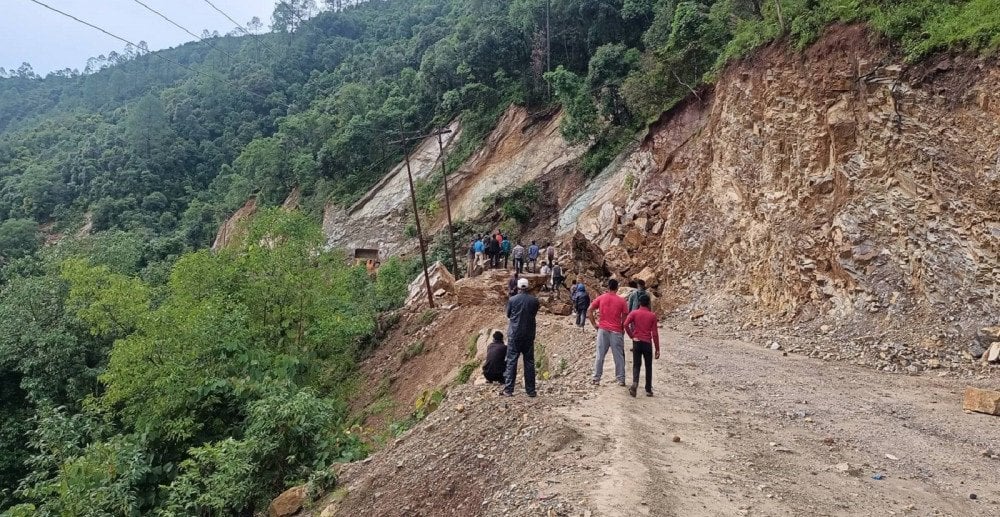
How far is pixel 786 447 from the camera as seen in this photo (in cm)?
662

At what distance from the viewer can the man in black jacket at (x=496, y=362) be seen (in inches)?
344

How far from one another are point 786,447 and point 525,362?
10.6 feet

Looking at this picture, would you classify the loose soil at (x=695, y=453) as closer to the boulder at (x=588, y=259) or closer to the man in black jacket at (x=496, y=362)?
the man in black jacket at (x=496, y=362)

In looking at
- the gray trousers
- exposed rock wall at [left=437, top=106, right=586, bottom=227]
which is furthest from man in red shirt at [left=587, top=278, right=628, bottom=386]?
exposed rock wall at [left=437, top=106, right=586, bottom=227]

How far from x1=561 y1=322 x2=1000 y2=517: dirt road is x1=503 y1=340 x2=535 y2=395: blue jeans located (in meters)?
0.77

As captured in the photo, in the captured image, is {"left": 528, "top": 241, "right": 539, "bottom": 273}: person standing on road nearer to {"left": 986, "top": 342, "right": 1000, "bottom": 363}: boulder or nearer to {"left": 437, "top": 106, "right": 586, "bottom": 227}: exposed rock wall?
{"left": 437, "top": 106, "right": 586, "bottom": 227}: exposed rock wall

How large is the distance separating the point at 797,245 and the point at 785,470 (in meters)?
10.2

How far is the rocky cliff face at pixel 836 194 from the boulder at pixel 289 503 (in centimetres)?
1137

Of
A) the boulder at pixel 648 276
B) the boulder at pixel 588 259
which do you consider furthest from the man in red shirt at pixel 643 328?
the boulder at pixel 588 259

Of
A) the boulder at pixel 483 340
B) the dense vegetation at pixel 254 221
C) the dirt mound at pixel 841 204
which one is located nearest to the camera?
the dirt mound at pixel 841 204

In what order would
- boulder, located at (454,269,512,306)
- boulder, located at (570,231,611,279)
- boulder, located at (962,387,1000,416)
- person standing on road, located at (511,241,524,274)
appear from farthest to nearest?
person standing on road, located at (511,241,524,274) → boulder, located at (570,231,611,279) → boulder, located at (454,269,512,306) → boulder, located at (962,387,1000,416)

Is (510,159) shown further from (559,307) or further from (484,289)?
(559,307)

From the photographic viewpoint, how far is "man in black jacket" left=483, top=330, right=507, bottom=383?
8.75 meters

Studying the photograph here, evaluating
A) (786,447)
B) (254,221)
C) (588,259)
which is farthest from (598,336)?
(254,221)
